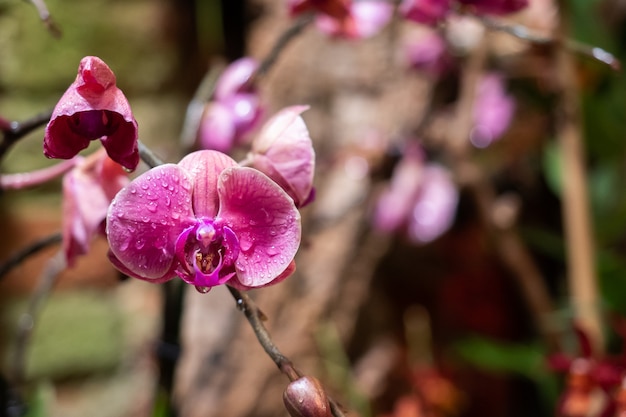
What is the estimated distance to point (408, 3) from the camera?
1.62 ft

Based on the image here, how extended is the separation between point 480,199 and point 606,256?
19 centimetres

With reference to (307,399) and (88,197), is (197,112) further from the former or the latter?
(307,399)

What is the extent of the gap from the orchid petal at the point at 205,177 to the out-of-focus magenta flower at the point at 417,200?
62 cm

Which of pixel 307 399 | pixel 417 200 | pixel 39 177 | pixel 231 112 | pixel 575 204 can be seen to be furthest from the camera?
pixel 417 200

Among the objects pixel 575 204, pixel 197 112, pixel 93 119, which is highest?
pixel 93 119

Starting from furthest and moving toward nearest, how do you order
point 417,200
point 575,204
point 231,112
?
point 417,200 < point 575,204 < point 231,112

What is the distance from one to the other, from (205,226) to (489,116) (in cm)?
82

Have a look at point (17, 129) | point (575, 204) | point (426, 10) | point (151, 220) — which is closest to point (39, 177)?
point (17, 129)

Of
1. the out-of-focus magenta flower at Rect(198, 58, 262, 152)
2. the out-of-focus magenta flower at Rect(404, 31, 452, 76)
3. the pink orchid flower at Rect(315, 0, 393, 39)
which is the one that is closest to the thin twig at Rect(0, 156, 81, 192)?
the out-of-focus magenta flower at Rect(198, 58, 262, 152)

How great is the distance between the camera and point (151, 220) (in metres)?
0.30

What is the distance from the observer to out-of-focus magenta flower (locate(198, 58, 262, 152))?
50 centimetres

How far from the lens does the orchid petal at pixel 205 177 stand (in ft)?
1.01

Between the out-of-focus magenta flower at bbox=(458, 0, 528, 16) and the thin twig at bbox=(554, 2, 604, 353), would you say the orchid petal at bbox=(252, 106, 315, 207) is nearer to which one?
the out-of-focus magenta flower at bbox=(458, 0, 528, 16)

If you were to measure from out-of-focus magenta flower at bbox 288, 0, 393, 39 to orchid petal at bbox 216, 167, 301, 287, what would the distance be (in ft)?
0.76
